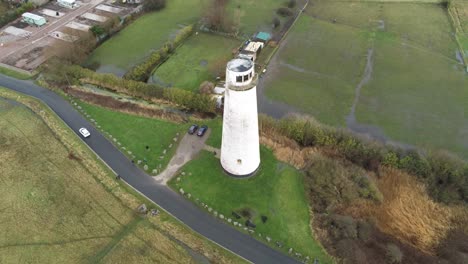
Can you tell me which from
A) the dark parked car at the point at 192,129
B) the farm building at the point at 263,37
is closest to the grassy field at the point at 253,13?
the farm building at the point at 263,37

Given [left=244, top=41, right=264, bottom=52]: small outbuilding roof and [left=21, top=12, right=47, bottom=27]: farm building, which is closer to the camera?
[left=244, top=41, right=264, bottom=52]: small outbuilding roof

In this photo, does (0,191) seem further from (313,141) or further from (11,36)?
(11,36)

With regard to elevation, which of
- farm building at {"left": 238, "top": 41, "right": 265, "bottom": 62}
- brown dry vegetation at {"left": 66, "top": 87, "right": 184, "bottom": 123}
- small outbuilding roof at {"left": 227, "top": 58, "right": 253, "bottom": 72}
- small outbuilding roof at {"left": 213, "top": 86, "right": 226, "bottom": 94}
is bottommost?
small outbuilding roof at {"left": 213, "top": 86, "right": 226, "bottom": 94}

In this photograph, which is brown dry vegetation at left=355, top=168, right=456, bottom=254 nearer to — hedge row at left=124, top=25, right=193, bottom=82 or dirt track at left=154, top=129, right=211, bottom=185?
dirt track at left=154, top=129, right=211, bottom=185

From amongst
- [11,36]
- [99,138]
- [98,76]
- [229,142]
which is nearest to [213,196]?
[229,142]

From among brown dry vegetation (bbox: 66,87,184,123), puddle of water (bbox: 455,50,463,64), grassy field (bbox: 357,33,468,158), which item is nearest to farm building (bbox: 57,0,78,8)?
brown dry vegetation (bbox: 66,87,184,123)

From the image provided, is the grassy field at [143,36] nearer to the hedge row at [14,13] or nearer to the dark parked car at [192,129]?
the dark parked car at [192,129]

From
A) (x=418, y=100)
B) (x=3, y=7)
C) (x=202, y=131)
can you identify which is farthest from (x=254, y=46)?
(x=3, y=7)
